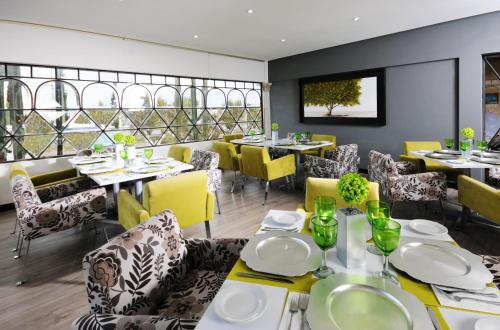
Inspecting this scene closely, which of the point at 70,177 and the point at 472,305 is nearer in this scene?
the point at 472,305

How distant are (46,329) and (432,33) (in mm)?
6470

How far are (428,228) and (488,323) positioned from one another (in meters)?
0.68

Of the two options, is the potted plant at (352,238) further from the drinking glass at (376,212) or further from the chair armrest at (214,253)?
the chair armrest at (214,253)

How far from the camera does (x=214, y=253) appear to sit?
1589mm

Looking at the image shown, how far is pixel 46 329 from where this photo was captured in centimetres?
189

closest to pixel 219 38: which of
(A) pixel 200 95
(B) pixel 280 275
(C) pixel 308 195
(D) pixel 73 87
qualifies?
(A) pixel 200 95

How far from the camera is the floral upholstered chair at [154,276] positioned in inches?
38.0

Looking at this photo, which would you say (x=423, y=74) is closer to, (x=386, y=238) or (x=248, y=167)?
(x=248, y=167)

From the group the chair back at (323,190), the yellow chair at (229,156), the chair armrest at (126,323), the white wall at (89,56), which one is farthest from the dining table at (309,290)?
the white wall at (89,56)

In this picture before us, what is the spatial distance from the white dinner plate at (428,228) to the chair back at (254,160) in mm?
2936

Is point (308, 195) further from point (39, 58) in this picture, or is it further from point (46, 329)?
point (39, 58)

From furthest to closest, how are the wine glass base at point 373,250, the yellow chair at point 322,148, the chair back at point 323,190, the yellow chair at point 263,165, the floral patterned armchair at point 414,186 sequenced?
the yellow chair at point 322,148 < the yellow chair at point 263,165 < the floral patterned armchair at point 414,186 < the chair back at point 323,190 < the wine glass base at point 373,250

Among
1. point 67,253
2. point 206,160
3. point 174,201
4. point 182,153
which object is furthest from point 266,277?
point 182,153

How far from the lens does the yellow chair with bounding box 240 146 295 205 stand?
4316mm
